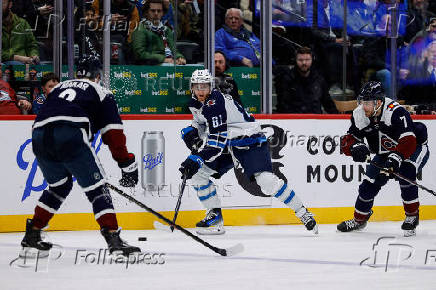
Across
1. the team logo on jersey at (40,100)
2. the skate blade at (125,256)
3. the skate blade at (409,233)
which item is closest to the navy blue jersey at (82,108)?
the skate blade at (125,256)

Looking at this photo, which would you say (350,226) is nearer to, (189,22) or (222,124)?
(222,124)

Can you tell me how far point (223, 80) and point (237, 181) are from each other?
910 millimetres

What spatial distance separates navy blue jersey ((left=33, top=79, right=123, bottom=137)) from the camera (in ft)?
13.5

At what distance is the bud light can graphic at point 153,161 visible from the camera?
232 inches

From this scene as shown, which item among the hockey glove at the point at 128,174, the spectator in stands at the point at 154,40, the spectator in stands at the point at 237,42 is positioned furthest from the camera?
the spectator in stands at the point at 237,42

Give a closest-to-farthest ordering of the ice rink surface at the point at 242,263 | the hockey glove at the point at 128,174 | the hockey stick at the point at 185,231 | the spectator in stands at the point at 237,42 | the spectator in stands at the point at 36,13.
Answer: the ice rink surface at the point at 242,263, the hockey glove at the point at 128,174, the hockey stick at the point at 185,231, the spectator in stands at the point at 36,13, the spectator in stands at the point at 237,42

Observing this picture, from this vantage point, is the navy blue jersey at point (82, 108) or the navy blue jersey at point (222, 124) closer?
the navy blue jersey at point (82, 108)

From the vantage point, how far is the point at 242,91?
6508 mm

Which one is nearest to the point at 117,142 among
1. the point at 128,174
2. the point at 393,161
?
the point at 128,174

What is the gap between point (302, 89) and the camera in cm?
682

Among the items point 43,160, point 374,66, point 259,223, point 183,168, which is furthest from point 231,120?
point 374,66

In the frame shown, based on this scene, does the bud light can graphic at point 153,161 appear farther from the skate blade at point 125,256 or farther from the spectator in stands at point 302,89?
the skate blade at point 125,256

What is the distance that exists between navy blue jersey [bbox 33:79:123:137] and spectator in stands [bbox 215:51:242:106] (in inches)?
93.4

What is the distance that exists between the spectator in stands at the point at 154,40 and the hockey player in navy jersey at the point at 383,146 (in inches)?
63.4
